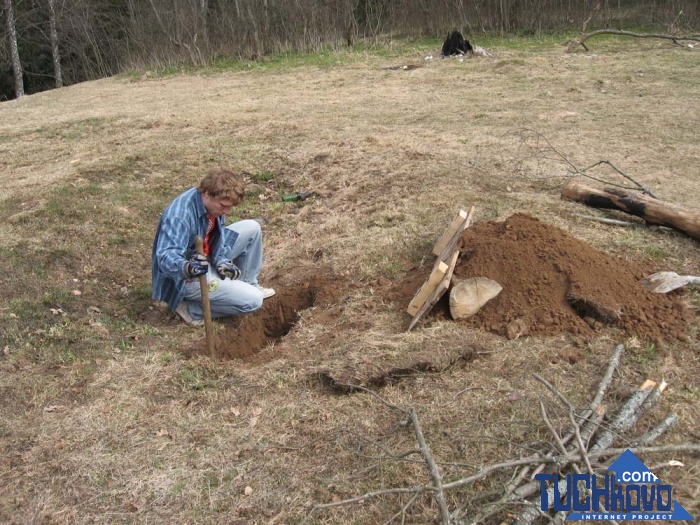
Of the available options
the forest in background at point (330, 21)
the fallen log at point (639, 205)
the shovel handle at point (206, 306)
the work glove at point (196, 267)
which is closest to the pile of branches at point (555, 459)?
the shovel handle at point (206, 306)

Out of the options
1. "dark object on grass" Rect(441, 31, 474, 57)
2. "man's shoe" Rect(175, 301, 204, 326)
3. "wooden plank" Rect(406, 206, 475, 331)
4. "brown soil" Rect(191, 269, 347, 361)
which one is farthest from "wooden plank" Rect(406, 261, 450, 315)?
"dark object on grass" Rect(441, 31, 474, 57)

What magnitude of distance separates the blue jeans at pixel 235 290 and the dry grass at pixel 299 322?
256 mm

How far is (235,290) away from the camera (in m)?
4.16

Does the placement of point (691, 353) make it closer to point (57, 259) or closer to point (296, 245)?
point (296, 245)

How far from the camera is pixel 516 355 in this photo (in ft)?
11.1

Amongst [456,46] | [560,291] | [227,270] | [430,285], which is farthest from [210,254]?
[456,46]

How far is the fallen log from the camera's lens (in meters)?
4.57

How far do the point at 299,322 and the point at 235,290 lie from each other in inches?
20.2

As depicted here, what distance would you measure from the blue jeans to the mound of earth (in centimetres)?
144

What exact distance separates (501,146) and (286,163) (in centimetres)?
Result: 263

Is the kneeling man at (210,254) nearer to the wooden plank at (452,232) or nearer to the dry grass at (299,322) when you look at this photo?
the dry grass at (299,322)

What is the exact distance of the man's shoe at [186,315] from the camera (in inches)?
167

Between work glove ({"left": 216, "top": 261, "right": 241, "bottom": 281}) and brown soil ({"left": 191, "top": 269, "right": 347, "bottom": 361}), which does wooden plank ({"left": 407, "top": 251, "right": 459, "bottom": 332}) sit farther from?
work glove ({"left": 216, "top": 261, "right": 241, "bottom": 281})

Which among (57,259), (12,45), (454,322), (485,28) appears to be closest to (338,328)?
(454,322)
